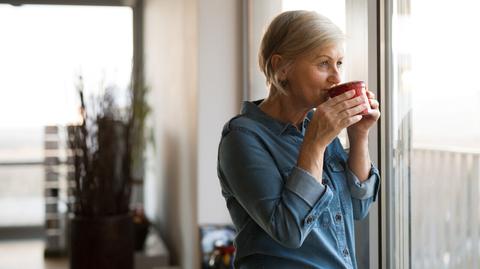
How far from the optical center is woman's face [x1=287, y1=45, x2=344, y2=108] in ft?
3.64

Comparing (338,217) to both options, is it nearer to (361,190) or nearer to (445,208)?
(361,190)

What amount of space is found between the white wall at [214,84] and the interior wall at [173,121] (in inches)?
3.3

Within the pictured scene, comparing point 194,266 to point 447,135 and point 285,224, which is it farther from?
point 285,224

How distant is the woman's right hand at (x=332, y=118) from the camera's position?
106 centimetres

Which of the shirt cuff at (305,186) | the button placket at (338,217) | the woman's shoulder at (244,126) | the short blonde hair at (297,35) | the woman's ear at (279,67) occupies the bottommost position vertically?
the button placket at (338,217)

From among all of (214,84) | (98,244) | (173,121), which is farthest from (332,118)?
(173,121)

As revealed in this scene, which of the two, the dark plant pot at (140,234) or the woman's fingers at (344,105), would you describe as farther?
the dark plant pot at (140,234)

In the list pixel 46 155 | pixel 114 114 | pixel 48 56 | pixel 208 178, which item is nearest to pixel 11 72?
pixel 48 56

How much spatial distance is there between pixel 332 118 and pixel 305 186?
127 mm

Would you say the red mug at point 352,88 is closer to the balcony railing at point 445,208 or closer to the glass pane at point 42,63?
the balcony railing at point 445,208

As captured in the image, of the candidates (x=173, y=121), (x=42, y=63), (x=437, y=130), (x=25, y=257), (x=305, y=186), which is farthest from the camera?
(x=42, y=63)

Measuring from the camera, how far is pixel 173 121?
4480mm

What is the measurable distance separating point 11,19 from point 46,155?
1.43 m

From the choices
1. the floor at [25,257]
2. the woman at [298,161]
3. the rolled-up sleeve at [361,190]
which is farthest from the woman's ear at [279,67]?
the floor at [25,257]
